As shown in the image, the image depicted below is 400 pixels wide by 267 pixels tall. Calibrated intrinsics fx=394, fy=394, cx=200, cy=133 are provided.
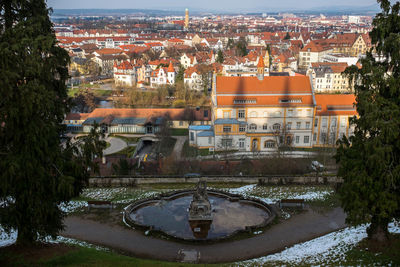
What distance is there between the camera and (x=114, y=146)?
4825 cm

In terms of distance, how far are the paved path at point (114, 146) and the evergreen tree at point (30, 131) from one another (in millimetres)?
29531

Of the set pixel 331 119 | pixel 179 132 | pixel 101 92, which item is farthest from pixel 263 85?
pixel 101 92

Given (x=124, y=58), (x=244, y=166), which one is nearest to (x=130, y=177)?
(x=244, y=166)

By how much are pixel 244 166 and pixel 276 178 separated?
5144 mm

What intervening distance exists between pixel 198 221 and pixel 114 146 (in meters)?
26.2

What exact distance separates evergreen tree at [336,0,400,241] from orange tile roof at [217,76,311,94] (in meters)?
29.3

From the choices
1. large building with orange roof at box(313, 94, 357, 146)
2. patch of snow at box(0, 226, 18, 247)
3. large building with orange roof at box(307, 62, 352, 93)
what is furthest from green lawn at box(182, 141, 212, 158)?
large building with orange roof at box(307, 62, 352, 93)

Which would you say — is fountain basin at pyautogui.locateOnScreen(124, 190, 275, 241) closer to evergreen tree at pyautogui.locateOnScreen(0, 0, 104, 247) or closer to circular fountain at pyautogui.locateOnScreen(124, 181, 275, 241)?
circular fountain at pyautogui.locateOnScreen(124, 181, 275, 241)

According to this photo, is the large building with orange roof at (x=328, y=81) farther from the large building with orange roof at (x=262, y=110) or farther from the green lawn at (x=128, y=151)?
the green lawn at (x=128, y=151)

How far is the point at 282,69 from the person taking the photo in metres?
108

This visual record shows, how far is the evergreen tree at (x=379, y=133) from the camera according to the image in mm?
16016

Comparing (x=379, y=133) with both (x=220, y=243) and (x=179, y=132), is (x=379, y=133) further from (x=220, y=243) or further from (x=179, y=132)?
(x=179, y=132)

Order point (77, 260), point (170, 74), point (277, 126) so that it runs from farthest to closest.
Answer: point (170, 74)
point (277, 126)
point (77, 260)

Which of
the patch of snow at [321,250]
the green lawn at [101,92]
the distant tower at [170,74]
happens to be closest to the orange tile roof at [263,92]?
the patch of snow at [321,250]
